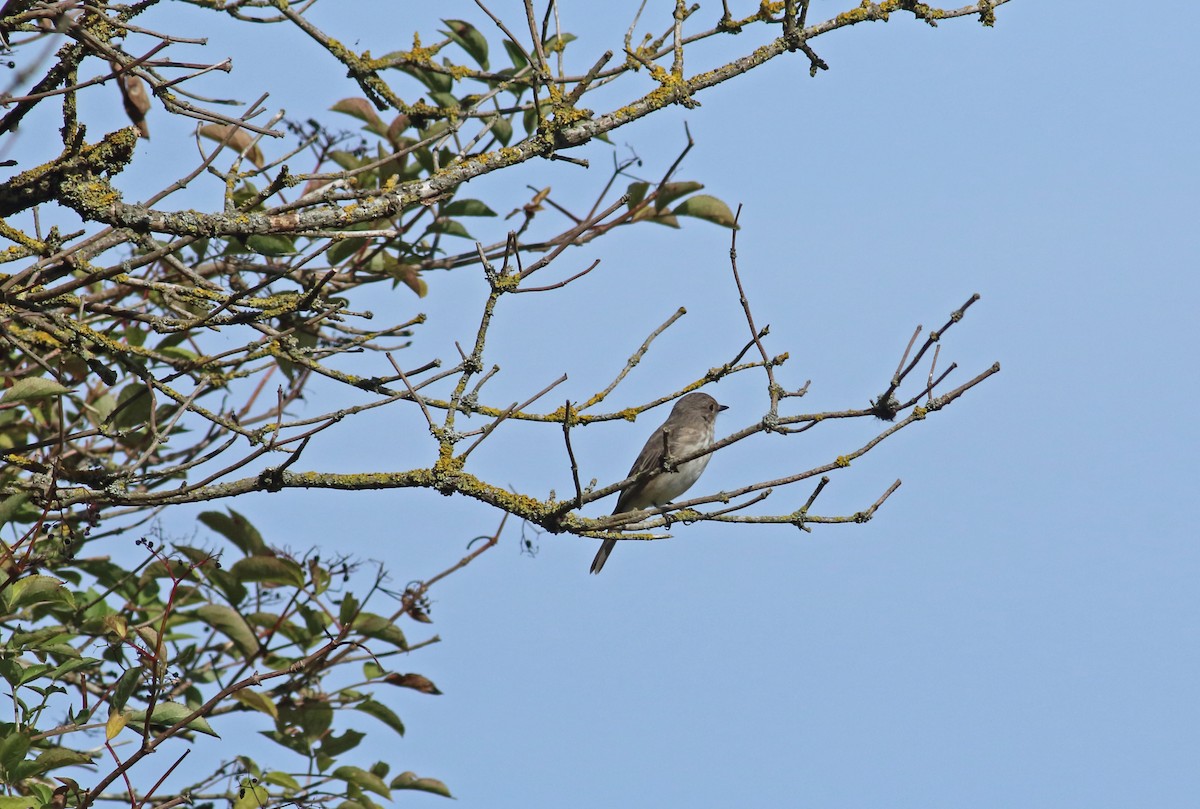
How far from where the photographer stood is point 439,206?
19.0 ft

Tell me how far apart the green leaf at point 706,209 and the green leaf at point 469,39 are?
1.12 m

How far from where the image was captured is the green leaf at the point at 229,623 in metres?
5.13

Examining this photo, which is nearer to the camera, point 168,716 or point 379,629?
point 168,716

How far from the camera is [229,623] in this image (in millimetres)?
5180

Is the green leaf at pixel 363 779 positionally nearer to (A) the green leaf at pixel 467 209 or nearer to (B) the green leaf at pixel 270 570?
(B) the green leaf at pixel 270 570

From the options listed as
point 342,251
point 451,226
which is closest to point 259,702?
point 342,251

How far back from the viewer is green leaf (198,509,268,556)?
5.47 metres

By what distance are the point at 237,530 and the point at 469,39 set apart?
2.32 metres

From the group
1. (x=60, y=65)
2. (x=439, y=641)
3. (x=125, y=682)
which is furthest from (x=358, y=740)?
(x=60, y=65)

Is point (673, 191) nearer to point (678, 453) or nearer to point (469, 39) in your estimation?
point (469, 39)

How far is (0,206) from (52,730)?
1574 mm

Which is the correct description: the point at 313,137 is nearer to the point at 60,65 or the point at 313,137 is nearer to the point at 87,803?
the point at 60,65

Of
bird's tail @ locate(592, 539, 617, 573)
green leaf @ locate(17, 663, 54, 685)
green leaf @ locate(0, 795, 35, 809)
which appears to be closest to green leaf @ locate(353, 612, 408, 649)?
green leaf @ locate(17, 663, 54, 685)

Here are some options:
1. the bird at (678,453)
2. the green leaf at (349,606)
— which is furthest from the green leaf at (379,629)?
the bird at (678,453)
